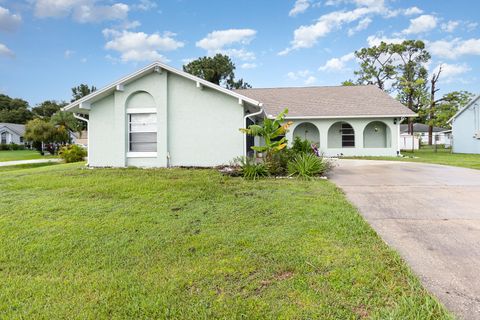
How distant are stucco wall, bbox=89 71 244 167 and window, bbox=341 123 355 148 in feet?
41.4

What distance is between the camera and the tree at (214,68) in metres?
41.6

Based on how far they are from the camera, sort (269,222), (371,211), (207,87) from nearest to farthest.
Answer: (269,222) → (371,211) → (207,87)

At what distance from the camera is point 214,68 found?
1661 inches

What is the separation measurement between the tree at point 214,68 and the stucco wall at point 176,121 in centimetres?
2979

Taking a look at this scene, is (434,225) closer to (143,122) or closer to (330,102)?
(143,122)

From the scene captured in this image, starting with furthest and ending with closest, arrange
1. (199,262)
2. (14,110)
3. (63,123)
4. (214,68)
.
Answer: (14,110)
(214,68)
(63,123)
(199,262)

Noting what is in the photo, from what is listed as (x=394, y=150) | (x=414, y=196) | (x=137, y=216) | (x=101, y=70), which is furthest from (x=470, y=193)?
(x=101, y=70)

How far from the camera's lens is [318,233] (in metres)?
4.50

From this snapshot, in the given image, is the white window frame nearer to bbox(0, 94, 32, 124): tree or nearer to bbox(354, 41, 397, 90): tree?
bbox(354, 41, 397, 90): tree

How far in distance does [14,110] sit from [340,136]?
79.4 m

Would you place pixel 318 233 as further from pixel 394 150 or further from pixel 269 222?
pixel 394 150

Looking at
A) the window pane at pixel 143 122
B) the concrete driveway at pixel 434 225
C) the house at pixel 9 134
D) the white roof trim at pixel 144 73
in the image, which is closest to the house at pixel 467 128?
the concrete driveway at pixel 434 225

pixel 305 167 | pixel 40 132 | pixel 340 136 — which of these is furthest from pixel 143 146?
pixel 40 132

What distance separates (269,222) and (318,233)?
3.03ft
